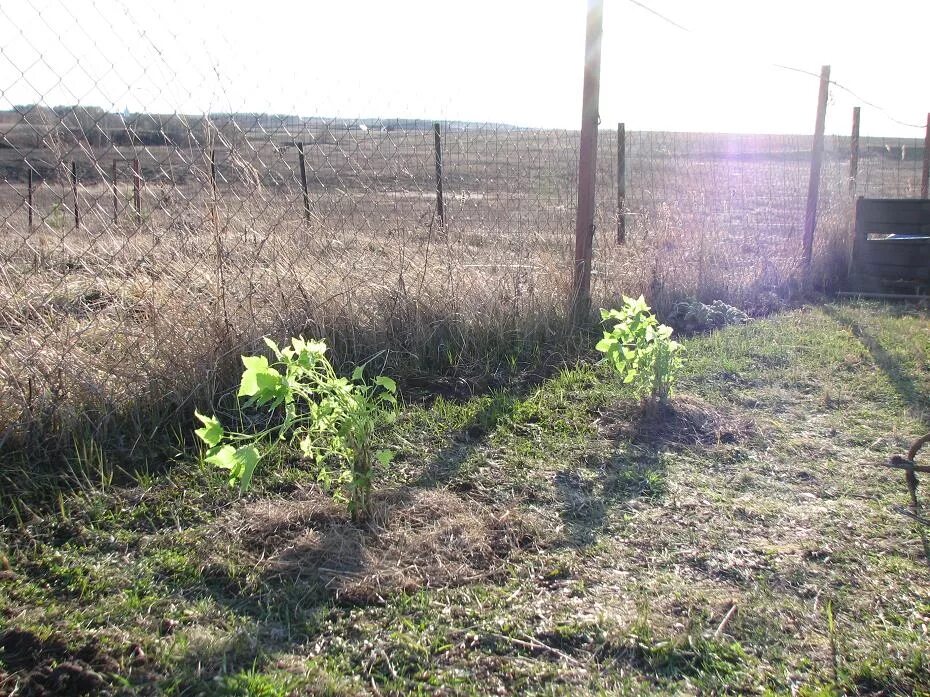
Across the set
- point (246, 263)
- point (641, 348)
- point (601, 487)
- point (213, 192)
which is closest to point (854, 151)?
point (641, 348)

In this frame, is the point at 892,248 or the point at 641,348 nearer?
the point at 641,348

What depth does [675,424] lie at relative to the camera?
13.2 feet

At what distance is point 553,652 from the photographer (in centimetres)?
228

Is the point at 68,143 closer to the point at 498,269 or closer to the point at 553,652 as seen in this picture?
the point at 498,269

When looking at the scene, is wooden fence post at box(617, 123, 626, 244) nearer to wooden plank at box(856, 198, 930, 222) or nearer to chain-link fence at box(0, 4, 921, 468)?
chain-link fence at box(0, 4, 921, 468)

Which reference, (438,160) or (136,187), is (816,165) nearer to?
(438,160)

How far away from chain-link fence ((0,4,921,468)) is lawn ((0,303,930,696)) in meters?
0.49

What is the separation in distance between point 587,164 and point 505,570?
3313mm

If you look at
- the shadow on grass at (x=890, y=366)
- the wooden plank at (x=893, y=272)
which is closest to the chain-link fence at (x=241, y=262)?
the shadow on grass at (x=890, y=366)

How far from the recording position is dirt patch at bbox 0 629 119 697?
2.05 m

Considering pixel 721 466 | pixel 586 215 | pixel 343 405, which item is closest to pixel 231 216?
pixel 343 405

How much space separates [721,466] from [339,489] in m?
1.83

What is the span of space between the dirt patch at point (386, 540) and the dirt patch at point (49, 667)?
2.03ft

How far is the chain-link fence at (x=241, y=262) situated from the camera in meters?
3.48
